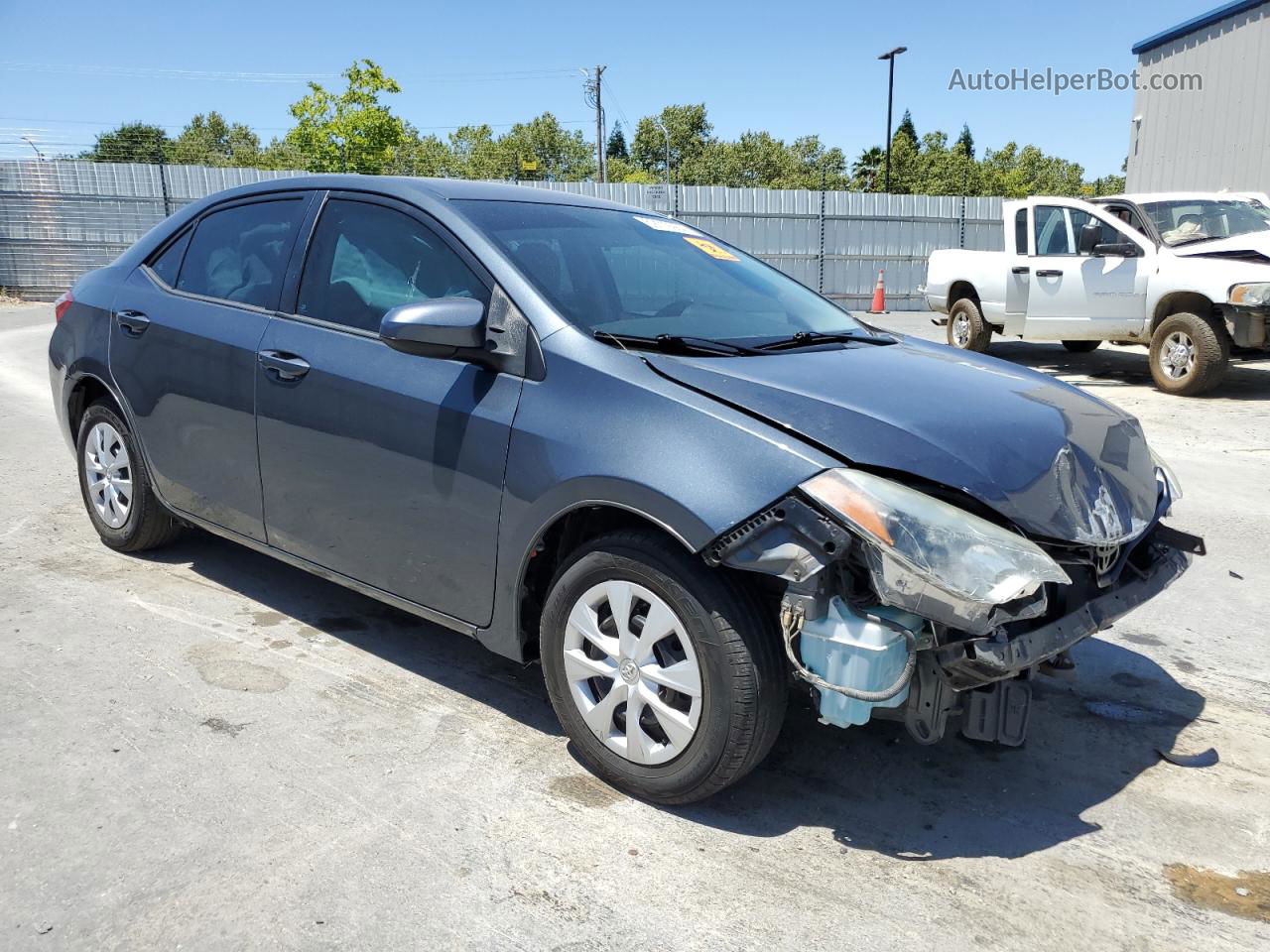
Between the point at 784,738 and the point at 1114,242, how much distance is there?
31.0ft

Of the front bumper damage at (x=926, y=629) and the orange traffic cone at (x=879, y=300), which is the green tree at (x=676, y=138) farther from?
the front bumper damage at (x=926, y=629)

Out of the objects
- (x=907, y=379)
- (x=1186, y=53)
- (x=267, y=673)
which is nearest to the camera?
(x=907, y=379)

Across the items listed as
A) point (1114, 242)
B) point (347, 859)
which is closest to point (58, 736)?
point (347, 859)

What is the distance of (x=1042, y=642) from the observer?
8.47 feet

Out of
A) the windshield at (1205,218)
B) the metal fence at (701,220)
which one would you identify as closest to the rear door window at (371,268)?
the windshield at (1205,218)

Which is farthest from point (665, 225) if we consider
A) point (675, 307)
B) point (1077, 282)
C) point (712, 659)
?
point (1077, 282)

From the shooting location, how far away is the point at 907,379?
3.08m

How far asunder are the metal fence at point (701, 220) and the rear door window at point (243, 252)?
56.9 feet

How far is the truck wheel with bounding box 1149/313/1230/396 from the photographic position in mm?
9820

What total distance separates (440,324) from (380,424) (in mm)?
501

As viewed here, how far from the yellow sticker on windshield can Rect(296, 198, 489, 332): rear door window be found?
1.09 meters

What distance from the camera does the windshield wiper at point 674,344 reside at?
306 centimetres

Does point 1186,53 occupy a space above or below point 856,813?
above

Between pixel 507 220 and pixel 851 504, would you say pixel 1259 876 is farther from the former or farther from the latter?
pixel 507 220
